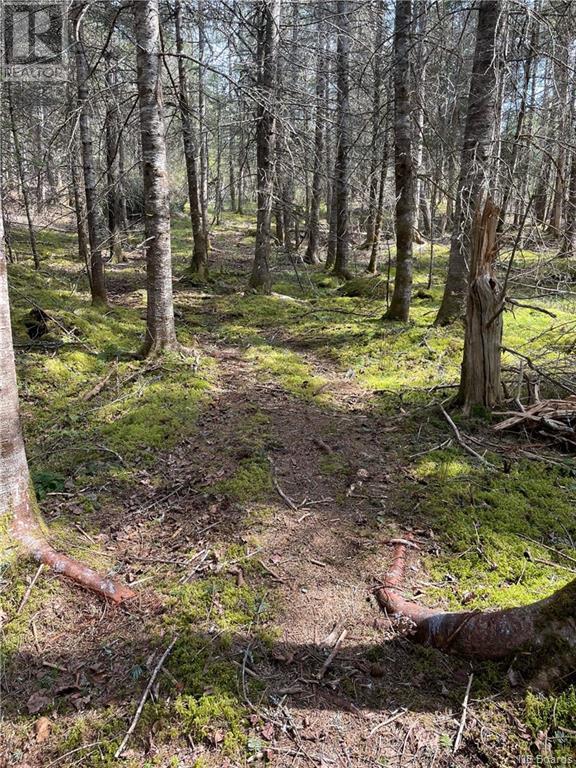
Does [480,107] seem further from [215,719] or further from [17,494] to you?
[215,719]

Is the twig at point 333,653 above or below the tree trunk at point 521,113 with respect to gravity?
below

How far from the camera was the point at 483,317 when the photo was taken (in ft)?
17.2

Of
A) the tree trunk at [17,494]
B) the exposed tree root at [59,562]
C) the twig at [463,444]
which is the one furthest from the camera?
the twig at [463,444]

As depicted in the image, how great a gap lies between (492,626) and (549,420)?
126 inches

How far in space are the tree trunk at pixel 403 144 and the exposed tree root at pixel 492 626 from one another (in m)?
6.89

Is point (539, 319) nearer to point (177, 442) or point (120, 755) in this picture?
point (177, 442)

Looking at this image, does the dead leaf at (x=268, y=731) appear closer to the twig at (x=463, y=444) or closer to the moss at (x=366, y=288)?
the twig at (x=463, y=444)

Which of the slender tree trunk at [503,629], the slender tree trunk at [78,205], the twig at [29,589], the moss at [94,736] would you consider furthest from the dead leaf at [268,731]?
the slender tree trunk at [78,205]

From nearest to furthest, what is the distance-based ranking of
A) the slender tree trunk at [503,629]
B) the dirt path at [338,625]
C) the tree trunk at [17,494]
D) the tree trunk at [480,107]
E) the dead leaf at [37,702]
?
the slender tree trunk at [503,629] → the dirt path at [338,625] → the dead leaf at [37,702] → the tree trunk at [17,494] → the tree trunk at [480,107]

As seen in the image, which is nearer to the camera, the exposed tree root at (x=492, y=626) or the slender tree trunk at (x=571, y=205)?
the exposed tree root at (x=492, y=626)

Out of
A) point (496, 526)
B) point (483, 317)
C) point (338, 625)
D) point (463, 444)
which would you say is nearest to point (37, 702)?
point (338, 625)

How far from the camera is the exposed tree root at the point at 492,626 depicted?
2.27 meters

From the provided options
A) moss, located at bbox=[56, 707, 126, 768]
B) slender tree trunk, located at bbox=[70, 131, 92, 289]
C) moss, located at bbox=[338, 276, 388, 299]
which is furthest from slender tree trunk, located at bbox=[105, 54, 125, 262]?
moss, located at bbox=[338, 276, 388, 299]

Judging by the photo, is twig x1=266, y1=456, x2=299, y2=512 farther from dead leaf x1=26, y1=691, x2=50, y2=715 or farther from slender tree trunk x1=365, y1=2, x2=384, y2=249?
slender tree trunk x1=365, y1=2, x2=384, y2=249
